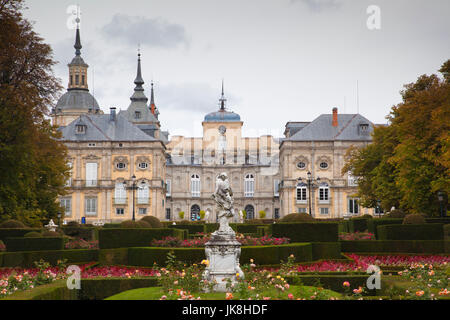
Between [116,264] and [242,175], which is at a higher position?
[242,175]

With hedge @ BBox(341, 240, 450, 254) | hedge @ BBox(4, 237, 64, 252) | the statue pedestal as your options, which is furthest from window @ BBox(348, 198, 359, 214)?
the statue pedestal

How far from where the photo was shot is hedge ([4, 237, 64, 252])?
26016mm

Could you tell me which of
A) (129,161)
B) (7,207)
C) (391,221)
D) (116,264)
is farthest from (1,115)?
(129,161)

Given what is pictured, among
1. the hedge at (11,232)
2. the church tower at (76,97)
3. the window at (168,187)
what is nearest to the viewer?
the hedge at (11,232)

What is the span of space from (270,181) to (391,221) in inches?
2067

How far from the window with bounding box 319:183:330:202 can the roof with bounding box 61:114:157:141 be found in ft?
64.7

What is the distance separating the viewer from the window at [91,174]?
74.4m

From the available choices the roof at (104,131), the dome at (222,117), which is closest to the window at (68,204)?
the roof at (104,131)

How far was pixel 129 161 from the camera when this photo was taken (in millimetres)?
74750

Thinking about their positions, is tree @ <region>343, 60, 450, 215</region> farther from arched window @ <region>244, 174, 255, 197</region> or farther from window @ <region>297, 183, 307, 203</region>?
arched window @ <region>244, 174, 255, 197</region>

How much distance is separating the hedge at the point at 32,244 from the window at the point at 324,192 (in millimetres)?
50808

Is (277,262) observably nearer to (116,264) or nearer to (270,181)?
(116,264)

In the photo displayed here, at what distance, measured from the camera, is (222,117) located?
90812 millimetres

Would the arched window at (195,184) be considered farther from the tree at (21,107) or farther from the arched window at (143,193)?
the tree at (21,107)
